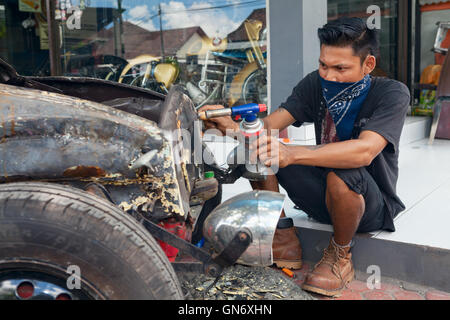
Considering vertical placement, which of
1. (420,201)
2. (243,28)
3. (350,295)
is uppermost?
(243,28)

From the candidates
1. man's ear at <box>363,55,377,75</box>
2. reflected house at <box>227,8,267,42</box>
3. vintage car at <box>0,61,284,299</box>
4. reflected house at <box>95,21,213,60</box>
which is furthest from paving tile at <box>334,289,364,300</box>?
reflected house at <box>95,21,213,60</box>

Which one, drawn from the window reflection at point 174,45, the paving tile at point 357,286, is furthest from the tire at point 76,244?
the window reflection at point 174,45

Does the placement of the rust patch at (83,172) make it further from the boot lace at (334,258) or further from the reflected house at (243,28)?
the reflected house at (243,28)

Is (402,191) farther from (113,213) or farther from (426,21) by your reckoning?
(426,21)

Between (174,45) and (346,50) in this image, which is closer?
(346,50)

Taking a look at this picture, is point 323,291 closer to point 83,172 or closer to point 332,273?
point 332,273

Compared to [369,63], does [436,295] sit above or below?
below

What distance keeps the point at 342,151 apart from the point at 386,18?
5.86 m

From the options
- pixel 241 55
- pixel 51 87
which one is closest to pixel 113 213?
pixel 51 87

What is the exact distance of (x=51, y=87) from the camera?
203 cm

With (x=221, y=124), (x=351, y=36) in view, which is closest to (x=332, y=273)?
(x=221, y=124)

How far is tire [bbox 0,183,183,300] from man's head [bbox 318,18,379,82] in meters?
1.36

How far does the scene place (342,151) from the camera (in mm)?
1947

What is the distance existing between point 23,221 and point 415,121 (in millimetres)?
5734
